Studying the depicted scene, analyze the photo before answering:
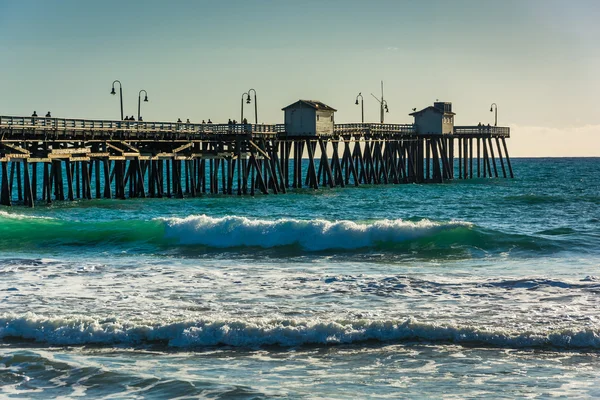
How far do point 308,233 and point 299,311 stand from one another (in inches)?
491

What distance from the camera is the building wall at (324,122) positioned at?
60.5 metres

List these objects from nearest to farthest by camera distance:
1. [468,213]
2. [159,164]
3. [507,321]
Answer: [507,321]
[468,213]
[159,164]

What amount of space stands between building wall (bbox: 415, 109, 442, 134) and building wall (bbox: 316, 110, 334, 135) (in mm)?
13202

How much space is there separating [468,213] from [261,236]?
16134 mm

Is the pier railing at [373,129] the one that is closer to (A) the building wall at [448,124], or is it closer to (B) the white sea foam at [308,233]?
(A) the building wall at [448,124]

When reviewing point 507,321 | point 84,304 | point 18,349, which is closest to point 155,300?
point 84,304

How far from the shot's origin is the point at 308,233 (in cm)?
→ 2948

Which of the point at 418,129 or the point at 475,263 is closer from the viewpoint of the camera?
the point at 475,263

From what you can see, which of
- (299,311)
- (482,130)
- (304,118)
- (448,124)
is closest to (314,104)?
(304,118)

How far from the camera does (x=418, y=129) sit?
2884 inches

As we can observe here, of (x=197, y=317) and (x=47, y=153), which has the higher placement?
(x=47, y=153)

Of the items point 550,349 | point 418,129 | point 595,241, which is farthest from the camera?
point 418,129

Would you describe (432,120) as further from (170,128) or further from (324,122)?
(170,128)

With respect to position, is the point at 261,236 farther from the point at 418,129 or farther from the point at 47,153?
the point at 418,129
